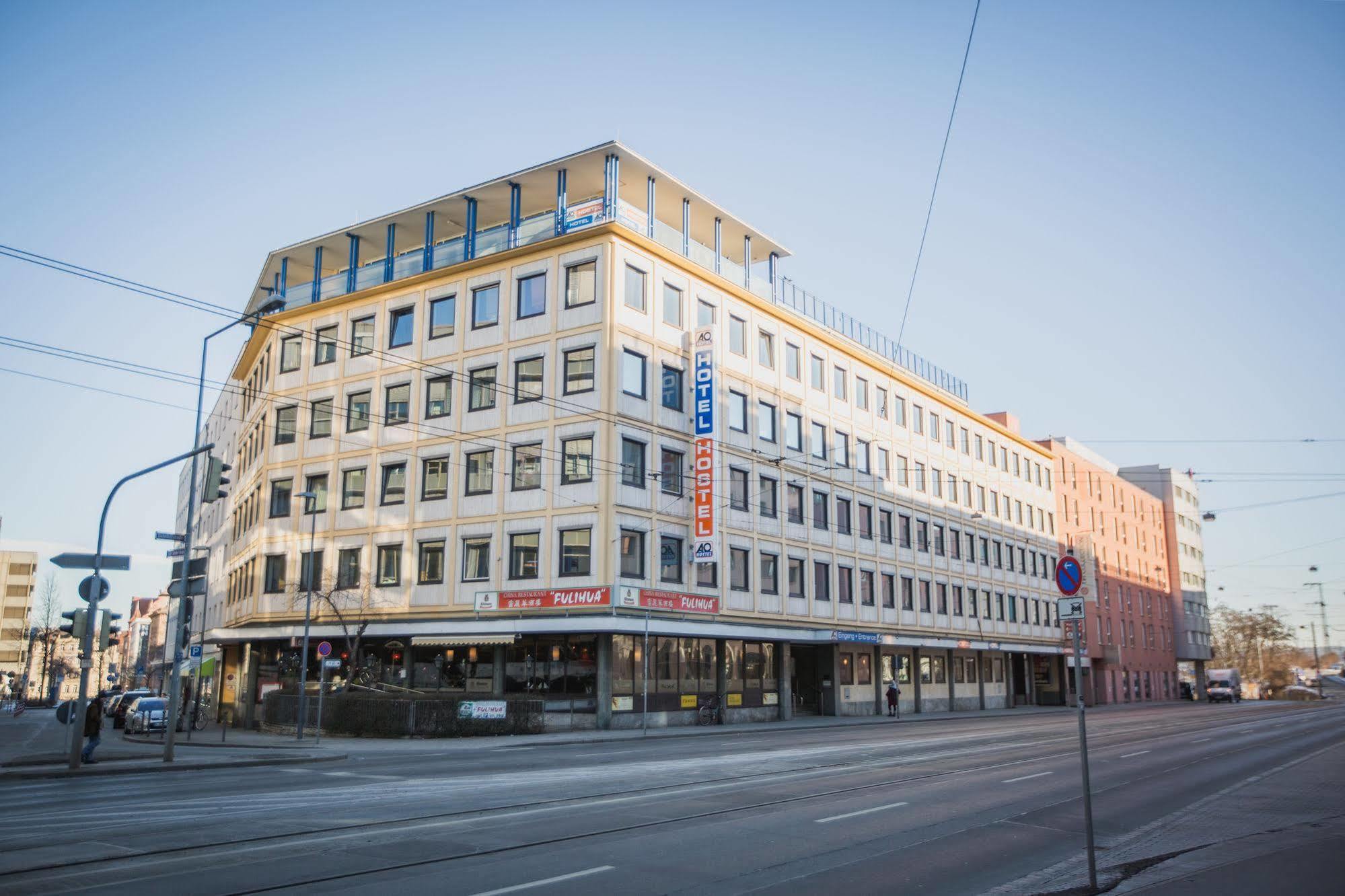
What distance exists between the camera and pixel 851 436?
52.1 meters

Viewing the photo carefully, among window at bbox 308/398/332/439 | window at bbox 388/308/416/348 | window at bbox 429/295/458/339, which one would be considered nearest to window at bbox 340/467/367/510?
window at bbox 308/398/332/439

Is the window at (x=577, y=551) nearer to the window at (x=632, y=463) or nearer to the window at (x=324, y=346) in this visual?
the window at (x=632, y=463)

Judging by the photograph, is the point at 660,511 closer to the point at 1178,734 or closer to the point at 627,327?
the point at 627,327

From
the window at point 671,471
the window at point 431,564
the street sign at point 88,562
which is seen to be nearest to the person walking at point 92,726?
the street sign at point 88,562

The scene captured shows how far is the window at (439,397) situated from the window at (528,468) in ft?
13.2

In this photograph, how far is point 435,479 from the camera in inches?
1617

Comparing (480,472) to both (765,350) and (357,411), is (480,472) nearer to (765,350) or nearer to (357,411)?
(357,411)

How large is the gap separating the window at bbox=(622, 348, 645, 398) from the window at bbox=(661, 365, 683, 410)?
1.19m

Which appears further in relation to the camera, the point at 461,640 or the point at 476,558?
the point at 476,558

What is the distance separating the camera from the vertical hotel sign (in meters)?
38.8

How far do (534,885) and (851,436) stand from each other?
44.5 meters

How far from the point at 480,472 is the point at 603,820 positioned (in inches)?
1097

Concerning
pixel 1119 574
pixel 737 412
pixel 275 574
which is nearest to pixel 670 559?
pixel 737 412

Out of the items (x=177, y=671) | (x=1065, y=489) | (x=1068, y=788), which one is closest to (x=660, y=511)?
(x=177, y=671)
